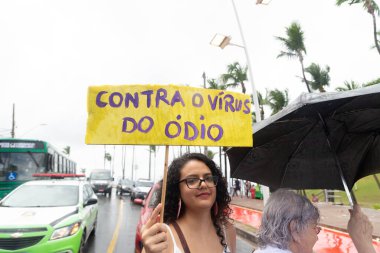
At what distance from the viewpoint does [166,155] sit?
2.30m

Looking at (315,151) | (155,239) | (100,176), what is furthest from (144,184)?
(155,239)

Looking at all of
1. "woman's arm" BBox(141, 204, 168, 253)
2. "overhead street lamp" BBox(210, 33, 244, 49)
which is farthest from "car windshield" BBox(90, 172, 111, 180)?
"woman's arm" BBox(141, 204, 168, 253)

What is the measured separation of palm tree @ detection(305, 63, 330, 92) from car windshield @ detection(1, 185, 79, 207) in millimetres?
22374

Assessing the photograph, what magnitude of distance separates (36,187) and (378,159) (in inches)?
265

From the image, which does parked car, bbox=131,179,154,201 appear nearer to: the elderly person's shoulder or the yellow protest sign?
the yellow protest sign

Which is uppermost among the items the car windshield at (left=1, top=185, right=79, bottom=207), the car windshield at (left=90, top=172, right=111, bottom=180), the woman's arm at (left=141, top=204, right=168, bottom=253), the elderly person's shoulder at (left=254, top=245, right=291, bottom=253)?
the woman's arm at (left=141, top=204, right=168, bottom=253)

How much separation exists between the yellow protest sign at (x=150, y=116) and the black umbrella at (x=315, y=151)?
0.52 meters

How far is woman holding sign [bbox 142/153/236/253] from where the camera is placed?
7.64ft

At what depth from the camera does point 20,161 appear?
12.7 metres

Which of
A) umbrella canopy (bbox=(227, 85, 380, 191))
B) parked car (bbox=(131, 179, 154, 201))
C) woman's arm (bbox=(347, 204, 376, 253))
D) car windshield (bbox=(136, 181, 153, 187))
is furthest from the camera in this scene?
car windshield (bbox=(136, 181, 153, 187))

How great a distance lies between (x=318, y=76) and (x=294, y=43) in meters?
3.08

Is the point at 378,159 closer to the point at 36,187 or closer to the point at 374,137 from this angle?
the point at 374,137

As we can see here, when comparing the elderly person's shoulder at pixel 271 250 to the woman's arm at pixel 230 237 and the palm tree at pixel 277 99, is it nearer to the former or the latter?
the woman's arm at pixel 230 237

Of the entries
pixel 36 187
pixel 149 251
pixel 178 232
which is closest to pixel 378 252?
pixel 178 232
